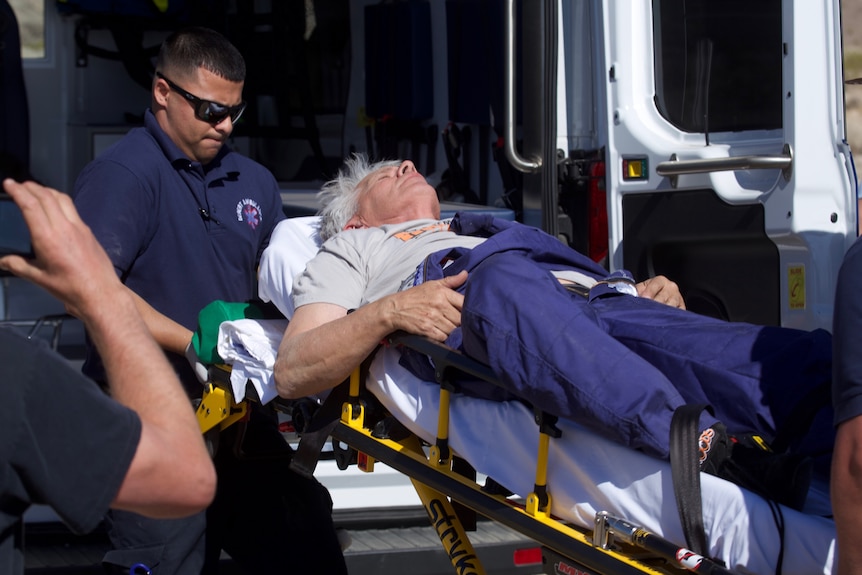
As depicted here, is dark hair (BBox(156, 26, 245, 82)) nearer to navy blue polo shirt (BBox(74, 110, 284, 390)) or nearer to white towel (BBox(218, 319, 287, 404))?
navy blue polo shirt (BBox(74, 110, 284, 390))

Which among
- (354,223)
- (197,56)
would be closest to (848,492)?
(354,223)

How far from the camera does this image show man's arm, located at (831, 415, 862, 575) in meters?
1.70

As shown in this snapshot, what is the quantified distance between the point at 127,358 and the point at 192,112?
162cm

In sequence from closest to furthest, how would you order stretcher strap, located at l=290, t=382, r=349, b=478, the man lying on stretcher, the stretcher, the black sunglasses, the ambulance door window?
1. the stretcher
2. the man lying on stretcher
3. stretcher strap, located at l=290, t=382, r=349, b=478
4. the black sunglasses
5. the ambulance door window

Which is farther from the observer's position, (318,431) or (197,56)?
(197,56)

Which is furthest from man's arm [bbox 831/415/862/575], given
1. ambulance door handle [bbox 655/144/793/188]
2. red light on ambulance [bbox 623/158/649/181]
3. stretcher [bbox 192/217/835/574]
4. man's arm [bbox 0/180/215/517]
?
red light on ambulance [bbox 623/158/649/181]

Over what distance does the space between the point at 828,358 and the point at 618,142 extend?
1539mm

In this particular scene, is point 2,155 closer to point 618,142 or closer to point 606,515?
point 618,142

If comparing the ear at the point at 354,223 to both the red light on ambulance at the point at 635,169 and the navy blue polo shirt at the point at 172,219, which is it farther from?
the red light on ambulance at the point at 635,169

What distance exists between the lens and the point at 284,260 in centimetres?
312

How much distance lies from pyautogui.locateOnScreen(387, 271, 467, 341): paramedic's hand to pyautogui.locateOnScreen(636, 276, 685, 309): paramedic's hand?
670mm

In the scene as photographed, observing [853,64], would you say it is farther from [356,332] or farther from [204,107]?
[204,107]

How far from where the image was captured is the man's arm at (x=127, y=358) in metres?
1.50

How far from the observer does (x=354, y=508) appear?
360cm
